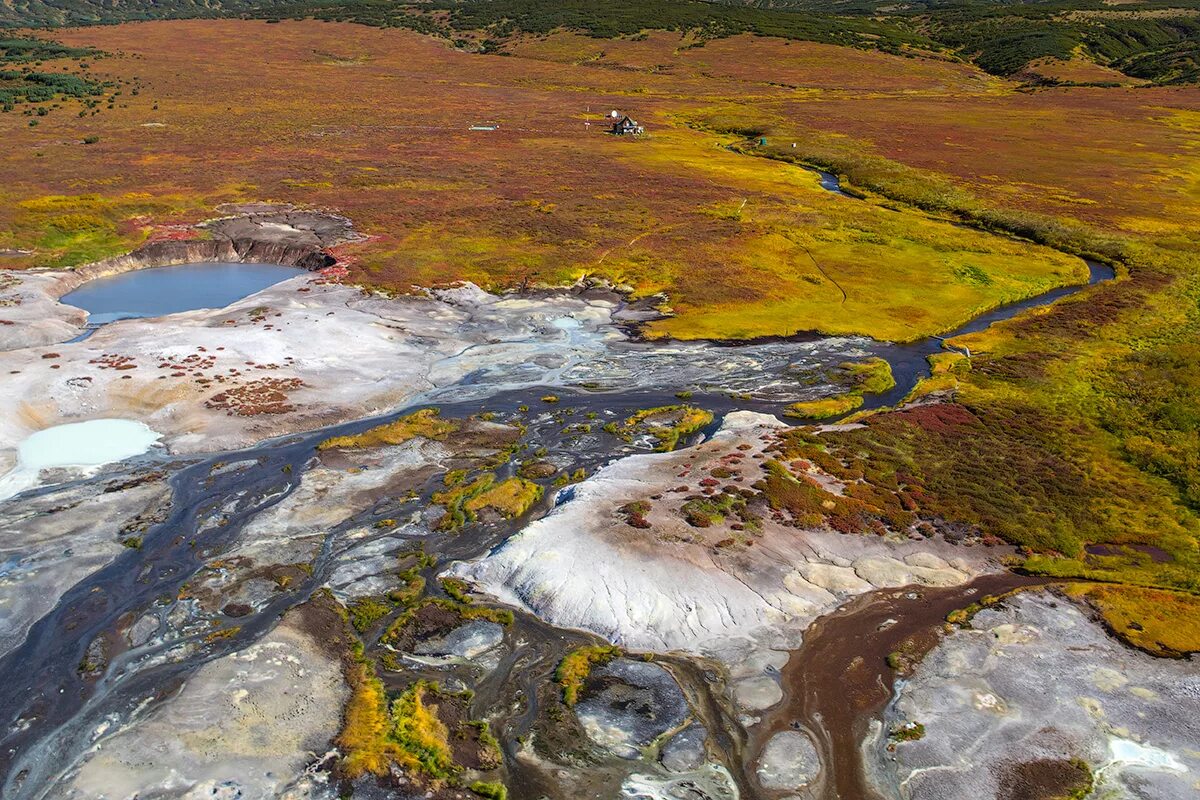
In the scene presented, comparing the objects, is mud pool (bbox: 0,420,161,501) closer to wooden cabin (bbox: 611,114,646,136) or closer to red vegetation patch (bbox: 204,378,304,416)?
red vegetation patch (bbox: 204,378,304,416)

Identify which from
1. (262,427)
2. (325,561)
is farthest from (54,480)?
(325,561)

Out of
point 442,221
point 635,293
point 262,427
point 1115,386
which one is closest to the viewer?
point 262,427

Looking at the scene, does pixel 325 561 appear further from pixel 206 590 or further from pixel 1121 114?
pixel 1121 114

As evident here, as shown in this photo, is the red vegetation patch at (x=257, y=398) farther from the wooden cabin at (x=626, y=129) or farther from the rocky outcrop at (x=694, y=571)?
the wooden cabin at (x=626, y=129)

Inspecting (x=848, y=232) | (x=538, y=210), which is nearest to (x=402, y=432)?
(x=538, y=210)

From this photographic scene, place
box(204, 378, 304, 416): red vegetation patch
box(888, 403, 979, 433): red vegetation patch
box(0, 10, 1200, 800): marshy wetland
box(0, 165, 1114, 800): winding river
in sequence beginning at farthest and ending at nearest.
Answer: box(888, 403, 979, 433): red vegetation patch
box(204, 378, 304, 416): red vegetation patch
box(0, 10, 1200, 800): marshy wetland
box(0, 165, 1114, 800): winding river

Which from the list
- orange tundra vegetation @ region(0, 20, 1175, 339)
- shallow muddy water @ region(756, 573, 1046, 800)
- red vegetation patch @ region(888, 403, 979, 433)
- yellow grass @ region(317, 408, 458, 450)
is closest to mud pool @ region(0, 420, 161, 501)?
yellow grass @ region(317, 408, 458, 450)

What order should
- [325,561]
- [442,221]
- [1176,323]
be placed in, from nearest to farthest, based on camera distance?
1. [325,561]
2. [1176,323]
3. [442,221]
